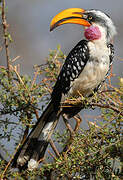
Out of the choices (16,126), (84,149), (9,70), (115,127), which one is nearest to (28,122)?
(16,126)

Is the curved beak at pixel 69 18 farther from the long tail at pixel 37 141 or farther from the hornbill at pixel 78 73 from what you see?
the long tail at pixel 37 141

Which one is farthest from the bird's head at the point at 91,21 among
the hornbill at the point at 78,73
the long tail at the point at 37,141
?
the long tail at the point at 37,141

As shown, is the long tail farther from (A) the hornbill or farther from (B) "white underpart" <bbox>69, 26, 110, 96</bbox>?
(B) "white underpart" <bbox>69, 26, 110, 96</bbox>

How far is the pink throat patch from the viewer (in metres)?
2.59

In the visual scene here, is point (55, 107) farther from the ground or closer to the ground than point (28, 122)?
farther from the ground

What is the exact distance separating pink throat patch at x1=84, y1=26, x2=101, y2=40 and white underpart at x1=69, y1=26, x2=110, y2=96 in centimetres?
3

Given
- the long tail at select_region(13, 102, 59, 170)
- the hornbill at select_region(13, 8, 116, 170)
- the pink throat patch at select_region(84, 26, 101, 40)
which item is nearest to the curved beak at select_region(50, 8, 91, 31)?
the hornbill at select_region(13, 8, 116, 170)

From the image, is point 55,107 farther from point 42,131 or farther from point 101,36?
point 101,36

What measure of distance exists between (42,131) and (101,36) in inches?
32.2

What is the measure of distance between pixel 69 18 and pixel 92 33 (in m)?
0.23

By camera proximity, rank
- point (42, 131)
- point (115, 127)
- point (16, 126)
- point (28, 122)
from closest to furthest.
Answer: point (115, 127)
point (16, 126)
point (28, 122)
point (42, 131)

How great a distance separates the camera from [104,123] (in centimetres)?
159

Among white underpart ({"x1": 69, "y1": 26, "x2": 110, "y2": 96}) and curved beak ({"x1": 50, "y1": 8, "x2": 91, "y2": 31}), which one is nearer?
white underpart ({"x1": 69, "y1": 26, "x2": 110, "y2": 96})

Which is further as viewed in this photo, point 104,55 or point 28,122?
point 104,55
